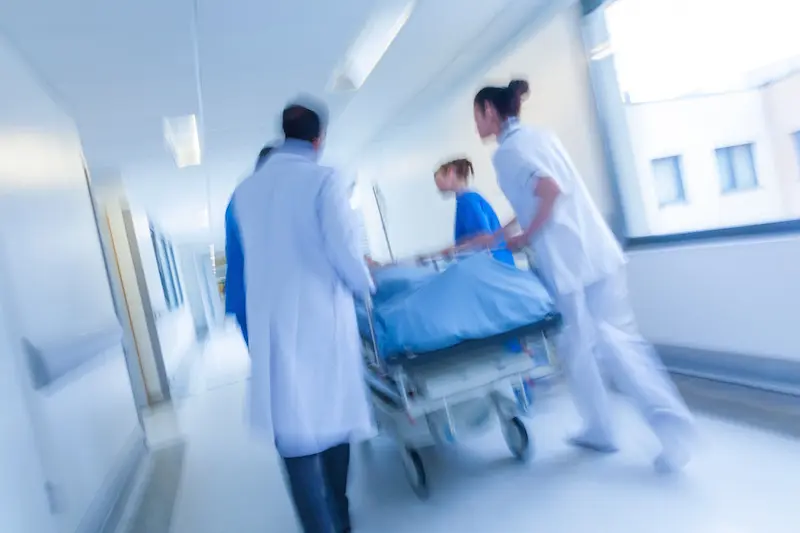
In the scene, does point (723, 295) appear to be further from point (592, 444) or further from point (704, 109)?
point (704, 109)

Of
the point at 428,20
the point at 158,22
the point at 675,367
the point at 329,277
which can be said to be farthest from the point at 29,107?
the point at 675,367

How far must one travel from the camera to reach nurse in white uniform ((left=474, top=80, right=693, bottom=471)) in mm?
2305

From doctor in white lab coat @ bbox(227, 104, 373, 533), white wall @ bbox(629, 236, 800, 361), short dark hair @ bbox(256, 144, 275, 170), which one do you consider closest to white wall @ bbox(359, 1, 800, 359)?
white wall @ bbox(629, 236, 800, 361)

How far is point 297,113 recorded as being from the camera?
6.55 ft

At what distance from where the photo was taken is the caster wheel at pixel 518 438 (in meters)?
2.57

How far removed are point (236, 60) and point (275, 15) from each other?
0.67 m

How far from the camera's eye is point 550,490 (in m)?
2.30

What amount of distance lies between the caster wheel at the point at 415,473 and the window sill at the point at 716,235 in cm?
190

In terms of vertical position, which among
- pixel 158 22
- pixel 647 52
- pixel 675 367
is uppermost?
pixel 158 22

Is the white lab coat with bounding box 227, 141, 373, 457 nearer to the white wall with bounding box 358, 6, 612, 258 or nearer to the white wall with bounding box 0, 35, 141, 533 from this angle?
the white wall with bounding box 0, 35, 141, 533

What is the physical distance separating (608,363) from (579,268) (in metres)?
0.37

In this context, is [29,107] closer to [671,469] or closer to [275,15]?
[275,15]

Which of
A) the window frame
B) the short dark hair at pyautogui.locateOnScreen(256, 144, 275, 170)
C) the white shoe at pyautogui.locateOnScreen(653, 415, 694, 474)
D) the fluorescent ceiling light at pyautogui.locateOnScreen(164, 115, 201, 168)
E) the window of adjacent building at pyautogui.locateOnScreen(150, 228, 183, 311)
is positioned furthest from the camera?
the window of adjacent building at pyautogui.locateOnScreen(150, 228, 183, 311)

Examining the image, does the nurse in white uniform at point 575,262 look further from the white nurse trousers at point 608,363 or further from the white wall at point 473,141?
the white wall at point 473,141
